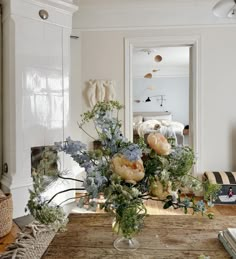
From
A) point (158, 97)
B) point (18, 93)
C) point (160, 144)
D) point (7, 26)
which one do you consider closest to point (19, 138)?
point (18, 93)

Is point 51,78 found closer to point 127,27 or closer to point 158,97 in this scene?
point 127,27

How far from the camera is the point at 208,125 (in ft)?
13.0

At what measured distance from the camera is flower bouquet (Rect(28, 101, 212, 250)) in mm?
890

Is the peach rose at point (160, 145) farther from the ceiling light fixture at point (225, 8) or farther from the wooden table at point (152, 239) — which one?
the ceiling light fixture at point (225, 8)

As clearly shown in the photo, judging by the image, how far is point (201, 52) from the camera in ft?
12.8

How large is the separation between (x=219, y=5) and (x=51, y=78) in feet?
5.99

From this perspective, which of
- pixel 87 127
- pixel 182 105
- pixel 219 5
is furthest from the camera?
pixel 182 105

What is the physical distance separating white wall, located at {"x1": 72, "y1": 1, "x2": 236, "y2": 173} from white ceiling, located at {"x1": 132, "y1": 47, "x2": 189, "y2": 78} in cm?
247

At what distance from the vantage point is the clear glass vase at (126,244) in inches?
40.9

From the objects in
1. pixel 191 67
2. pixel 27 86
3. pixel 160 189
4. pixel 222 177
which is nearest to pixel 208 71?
pixel 191 67

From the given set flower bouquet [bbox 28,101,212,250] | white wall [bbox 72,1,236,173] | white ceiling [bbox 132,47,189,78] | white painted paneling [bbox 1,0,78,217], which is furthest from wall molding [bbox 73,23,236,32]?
flower bouquet [bbox 28,101,212,250]

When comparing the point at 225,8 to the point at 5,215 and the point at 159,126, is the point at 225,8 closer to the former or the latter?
the point at 5,215

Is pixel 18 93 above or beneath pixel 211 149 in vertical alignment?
above

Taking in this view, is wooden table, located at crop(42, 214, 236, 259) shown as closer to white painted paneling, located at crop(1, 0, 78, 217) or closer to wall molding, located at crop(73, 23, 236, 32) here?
white painted paneling, located at crop(1, 0, 78, 217)
